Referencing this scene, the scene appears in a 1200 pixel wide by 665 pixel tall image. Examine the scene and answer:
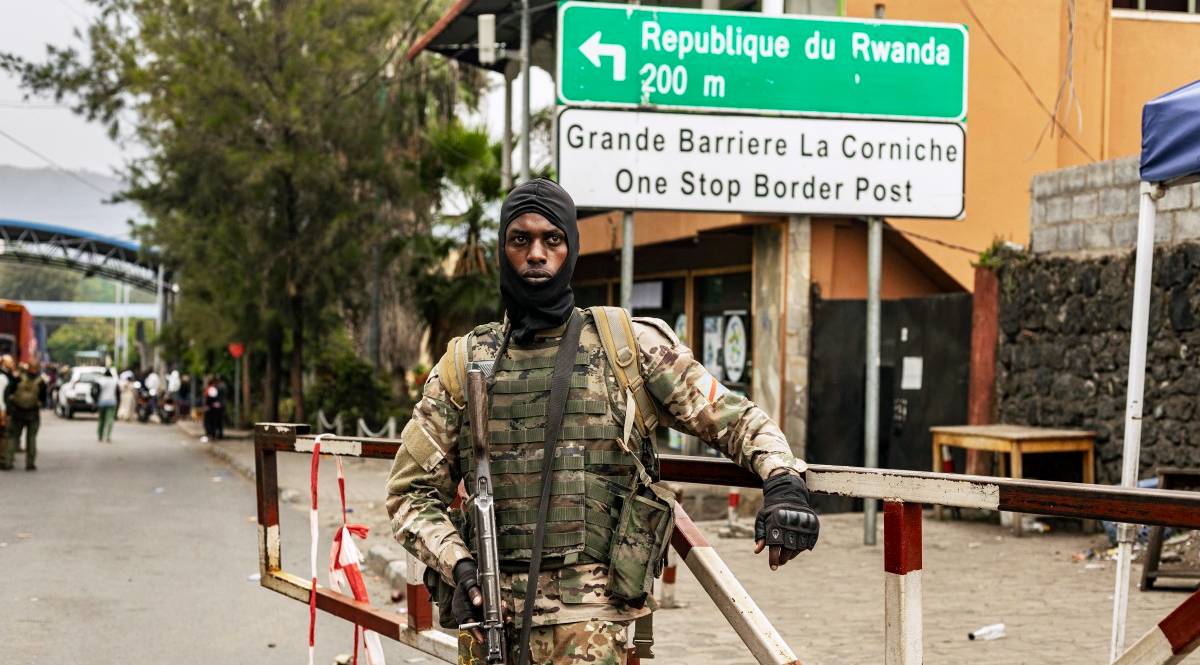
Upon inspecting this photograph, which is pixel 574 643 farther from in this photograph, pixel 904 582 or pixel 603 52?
pixel 603 52

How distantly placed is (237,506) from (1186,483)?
10524mm

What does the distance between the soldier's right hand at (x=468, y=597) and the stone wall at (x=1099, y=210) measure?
816 cm

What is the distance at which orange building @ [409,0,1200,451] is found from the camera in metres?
13.9

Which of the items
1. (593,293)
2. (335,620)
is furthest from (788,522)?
(593,293)

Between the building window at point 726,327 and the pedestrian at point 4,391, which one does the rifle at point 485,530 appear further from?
the pedestrian at point 4,391

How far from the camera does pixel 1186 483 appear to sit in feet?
26.0

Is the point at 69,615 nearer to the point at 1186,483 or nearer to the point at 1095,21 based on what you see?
the point at 1186,483

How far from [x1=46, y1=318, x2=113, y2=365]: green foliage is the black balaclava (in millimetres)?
143217

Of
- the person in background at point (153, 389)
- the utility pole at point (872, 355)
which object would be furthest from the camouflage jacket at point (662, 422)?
the person in background at point (153, 389)

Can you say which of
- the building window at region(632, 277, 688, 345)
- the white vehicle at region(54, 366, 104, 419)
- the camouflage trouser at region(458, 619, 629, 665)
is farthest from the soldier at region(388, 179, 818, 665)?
the white vehicle at region(54, 366, 104, 419)

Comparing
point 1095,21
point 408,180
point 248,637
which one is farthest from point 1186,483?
point 408,180

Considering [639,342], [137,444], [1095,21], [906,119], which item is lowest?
[137,444]

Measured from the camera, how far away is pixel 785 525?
2662 millimetres

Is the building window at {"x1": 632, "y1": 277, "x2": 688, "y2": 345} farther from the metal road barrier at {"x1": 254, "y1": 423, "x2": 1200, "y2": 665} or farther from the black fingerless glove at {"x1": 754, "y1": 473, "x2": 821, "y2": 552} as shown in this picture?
the black fingerless glove at {"x1": 754, "y1": 473, "x2": 821, "y2": 552}
